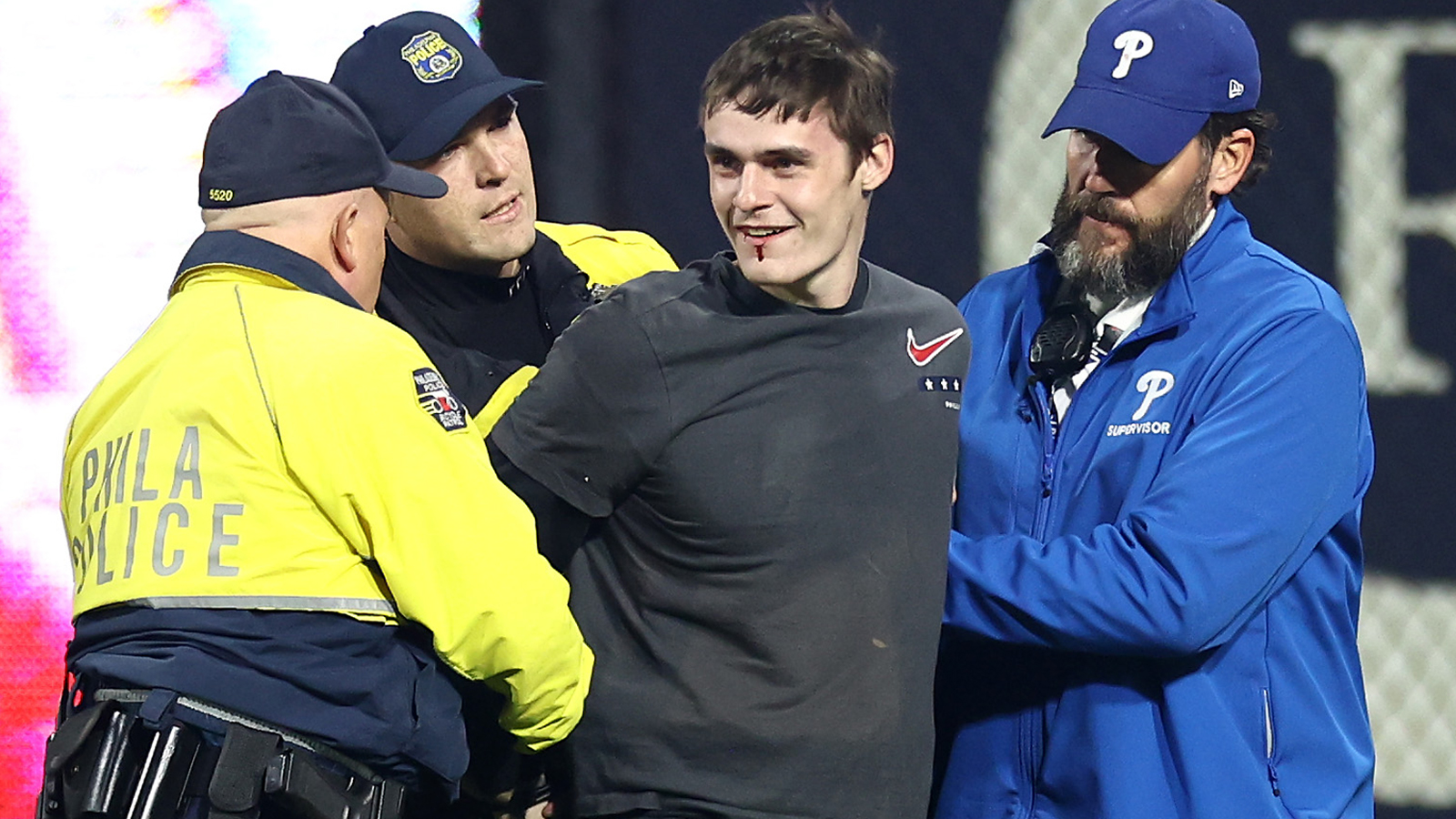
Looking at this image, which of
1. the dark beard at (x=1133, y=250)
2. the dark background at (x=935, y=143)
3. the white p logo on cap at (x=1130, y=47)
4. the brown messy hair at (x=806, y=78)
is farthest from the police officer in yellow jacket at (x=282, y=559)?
the dark background at (x=935, y=143)

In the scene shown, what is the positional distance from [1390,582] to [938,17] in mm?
1389

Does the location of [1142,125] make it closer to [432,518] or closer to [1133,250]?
[1133,250]

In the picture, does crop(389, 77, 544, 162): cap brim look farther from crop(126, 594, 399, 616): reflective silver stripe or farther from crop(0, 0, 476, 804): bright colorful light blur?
crop(0, 0, 476, 804): bright colorful light blur

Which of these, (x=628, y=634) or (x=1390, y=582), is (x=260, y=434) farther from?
A: (x=1390, y=582)

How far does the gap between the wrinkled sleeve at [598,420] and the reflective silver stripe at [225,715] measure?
397 mm

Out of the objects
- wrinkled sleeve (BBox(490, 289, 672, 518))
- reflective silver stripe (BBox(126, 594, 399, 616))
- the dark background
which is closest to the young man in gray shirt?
wrinkled sleeve (BBox(490, 289, 672, 518))

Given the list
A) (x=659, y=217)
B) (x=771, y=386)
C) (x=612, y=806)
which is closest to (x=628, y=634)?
(x=612, y=806)

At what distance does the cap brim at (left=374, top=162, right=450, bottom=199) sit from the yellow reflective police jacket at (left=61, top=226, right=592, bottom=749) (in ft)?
0.61

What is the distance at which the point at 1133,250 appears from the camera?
2252 mm

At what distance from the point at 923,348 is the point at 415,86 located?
789 millimetres

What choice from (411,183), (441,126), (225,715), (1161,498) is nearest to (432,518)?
(225,715)

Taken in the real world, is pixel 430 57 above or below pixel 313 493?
above

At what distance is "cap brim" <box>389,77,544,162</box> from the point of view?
230cm

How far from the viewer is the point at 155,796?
6.21 feet
